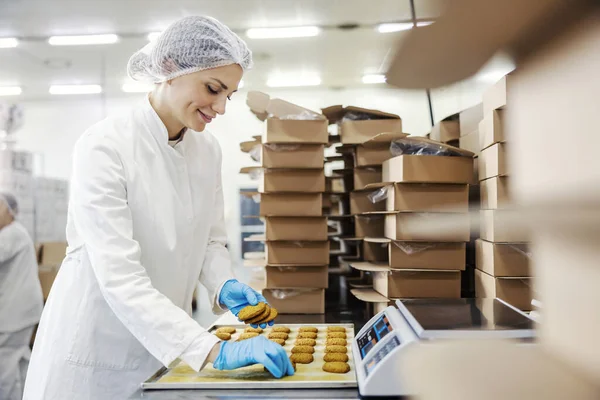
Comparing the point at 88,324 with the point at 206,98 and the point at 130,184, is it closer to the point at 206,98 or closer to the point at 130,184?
the point at 130,184

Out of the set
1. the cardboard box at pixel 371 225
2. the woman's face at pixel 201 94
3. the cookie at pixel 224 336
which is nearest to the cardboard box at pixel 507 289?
the cardboard box at pixel 371 225

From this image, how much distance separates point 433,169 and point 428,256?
0.26 m

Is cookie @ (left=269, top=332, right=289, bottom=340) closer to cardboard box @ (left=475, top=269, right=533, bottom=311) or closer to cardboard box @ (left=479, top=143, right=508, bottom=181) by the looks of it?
cardboard box @ (left=475, top=269, right=533, bottom=311)

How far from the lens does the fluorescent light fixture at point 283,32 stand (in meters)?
2.08

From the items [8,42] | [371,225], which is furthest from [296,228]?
[8,42]

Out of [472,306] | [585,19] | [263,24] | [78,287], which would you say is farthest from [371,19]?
[585,19]

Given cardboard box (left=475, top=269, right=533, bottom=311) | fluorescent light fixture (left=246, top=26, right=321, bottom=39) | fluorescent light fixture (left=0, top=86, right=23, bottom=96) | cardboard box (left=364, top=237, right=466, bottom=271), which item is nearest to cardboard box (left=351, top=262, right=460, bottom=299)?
cardboard box (left=364, top=237, right=466, bottom=271)

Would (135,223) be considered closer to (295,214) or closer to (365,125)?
(295,214)

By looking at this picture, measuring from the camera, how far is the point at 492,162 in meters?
1.27

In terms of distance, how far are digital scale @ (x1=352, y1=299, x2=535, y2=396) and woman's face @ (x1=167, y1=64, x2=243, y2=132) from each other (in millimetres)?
724

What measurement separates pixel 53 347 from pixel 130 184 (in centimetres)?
50

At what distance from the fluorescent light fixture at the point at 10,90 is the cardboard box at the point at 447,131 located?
287cm

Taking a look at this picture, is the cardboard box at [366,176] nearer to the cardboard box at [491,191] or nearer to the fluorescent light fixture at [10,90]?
the cardboard box at [491,191]

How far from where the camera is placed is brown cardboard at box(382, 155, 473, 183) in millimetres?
1416
